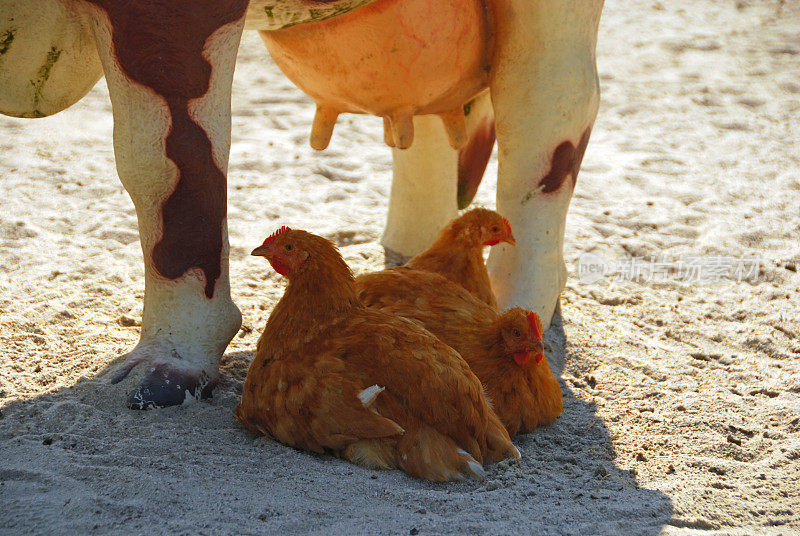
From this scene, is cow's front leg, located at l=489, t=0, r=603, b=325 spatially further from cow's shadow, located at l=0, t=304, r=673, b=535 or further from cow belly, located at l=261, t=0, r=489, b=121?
cow's shadow, located at l=0, t=304, r=673, b=535

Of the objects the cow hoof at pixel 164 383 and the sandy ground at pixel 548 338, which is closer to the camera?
the sandy ground at pixel 548 338

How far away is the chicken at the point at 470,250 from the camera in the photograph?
2.99 m

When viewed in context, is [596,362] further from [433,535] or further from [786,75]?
[786,75]

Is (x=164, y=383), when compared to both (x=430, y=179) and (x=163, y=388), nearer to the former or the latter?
(x=163, y=388)

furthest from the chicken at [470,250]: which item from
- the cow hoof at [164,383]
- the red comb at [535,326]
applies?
the cow hoof at [164,383]

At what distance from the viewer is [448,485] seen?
2.18m

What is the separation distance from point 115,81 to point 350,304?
836 mm

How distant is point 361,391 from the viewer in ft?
7.13

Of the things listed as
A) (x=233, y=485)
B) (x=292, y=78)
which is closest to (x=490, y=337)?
(x=233, y=485)

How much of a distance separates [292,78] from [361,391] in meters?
1.37

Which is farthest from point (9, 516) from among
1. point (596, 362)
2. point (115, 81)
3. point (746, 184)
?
point (746, 184)

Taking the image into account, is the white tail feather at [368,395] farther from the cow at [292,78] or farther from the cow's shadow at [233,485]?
the cow at [292,78]

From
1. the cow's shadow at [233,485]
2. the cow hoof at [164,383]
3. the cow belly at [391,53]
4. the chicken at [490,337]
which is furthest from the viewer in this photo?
the cow belly at [391,53]

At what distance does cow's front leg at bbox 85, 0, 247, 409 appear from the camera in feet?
7.17
